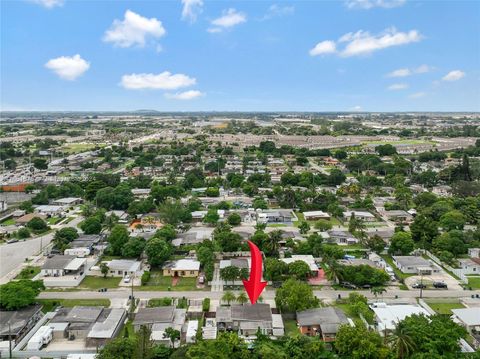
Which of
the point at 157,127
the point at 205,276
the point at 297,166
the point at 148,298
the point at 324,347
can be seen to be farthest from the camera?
the point at 157,127

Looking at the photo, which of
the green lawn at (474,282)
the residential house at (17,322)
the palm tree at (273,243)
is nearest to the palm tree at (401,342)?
the green lawn at (474,282)

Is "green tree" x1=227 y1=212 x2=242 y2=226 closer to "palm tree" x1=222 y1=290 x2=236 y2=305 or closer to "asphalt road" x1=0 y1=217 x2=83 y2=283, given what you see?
"palm tree" x1=222 y1=290 x2=236 y2=305

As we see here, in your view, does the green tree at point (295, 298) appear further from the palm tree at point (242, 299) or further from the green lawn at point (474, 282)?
the green lawn at point (474, 282)

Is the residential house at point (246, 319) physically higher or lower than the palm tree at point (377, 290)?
higher

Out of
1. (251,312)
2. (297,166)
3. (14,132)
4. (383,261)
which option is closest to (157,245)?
(251,312)

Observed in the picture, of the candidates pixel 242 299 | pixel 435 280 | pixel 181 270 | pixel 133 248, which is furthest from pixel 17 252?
pixel 435 280

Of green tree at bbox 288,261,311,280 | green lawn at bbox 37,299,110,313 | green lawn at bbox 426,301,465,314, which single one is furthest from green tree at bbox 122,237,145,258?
green lawn at bbox 426,301,465,314

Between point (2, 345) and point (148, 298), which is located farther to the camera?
point (148, 298)

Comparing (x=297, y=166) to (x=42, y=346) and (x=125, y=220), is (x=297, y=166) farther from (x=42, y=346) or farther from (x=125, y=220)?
(x=42, y=346)
